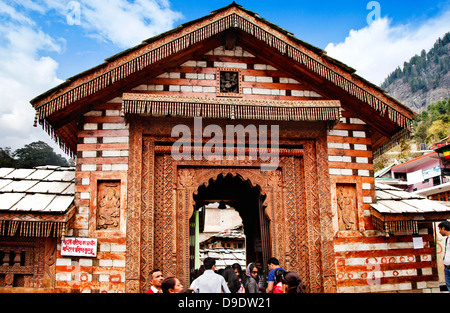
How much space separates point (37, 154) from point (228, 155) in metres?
36.5

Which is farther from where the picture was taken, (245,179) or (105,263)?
(245,179)

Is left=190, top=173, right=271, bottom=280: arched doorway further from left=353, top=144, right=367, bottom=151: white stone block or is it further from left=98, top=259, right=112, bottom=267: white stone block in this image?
left=98, top=259, right=112, bottom=267: white stone block

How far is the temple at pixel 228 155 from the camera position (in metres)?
8.12

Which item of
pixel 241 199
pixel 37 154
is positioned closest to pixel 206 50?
pixel 241 199

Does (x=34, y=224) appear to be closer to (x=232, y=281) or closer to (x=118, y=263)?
(x=118, y=263)

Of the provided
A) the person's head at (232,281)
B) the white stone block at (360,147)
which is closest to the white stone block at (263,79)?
the white stone block at (360,147)

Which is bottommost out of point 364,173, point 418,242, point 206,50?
point 418,242

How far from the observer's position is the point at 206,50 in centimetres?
916

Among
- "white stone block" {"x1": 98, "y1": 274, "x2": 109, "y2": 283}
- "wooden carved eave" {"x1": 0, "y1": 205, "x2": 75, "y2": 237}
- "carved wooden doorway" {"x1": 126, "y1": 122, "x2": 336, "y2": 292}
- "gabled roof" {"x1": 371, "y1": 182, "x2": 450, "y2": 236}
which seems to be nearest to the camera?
"wooden carved eave" {"x1": 0, "y1": 205, "x2": 75, "y2": 237}

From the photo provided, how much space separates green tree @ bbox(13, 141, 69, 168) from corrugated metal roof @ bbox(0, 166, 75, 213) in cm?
3017

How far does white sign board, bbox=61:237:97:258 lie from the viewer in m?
7.91

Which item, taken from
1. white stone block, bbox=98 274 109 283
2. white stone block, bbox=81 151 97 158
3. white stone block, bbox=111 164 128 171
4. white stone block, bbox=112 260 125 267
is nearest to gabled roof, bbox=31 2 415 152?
white stone block, bbox=81 151 97 158

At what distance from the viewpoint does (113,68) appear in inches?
321

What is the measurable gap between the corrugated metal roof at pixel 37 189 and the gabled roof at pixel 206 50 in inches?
38.2
